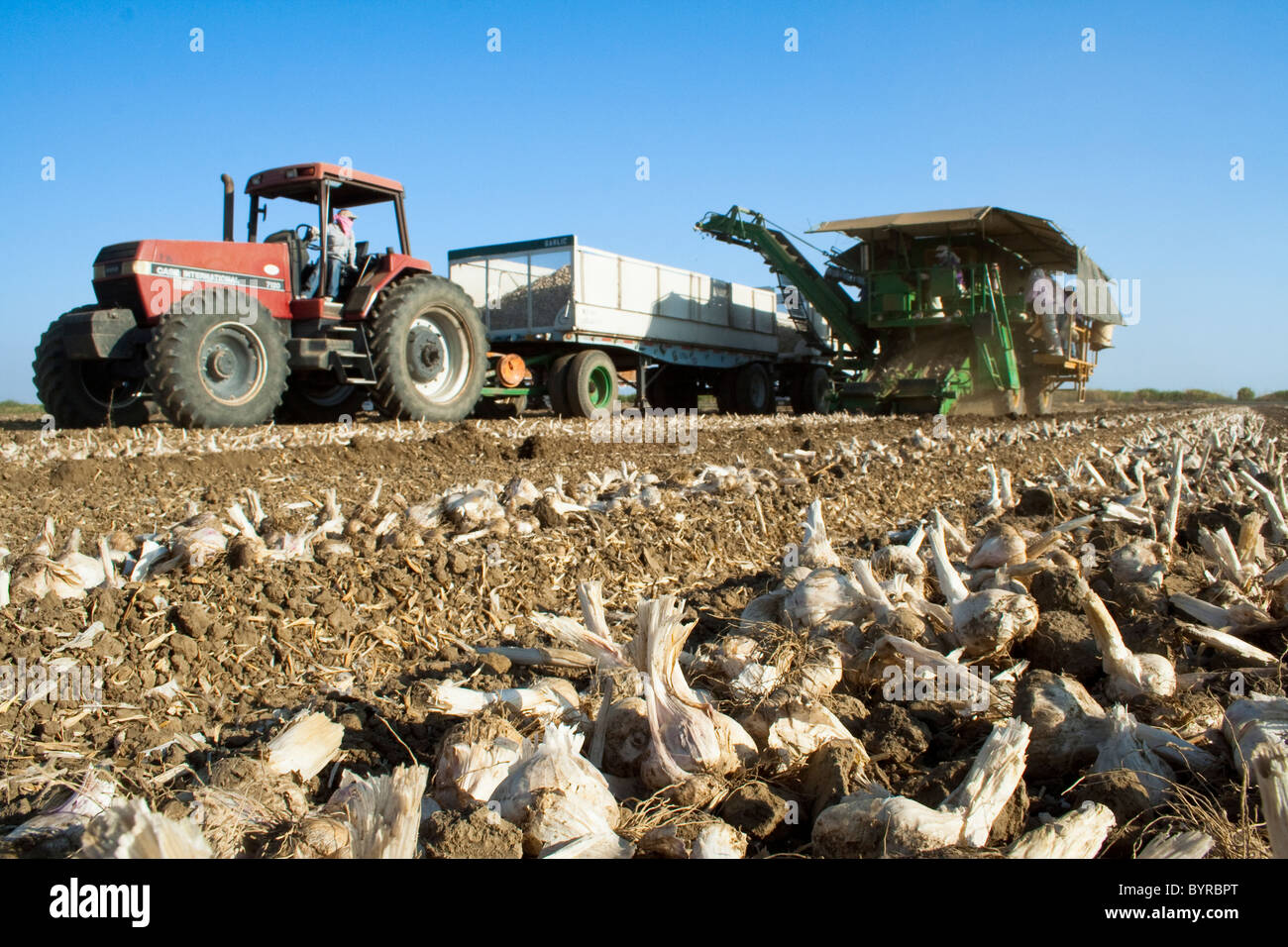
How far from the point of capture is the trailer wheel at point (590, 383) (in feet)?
37.9

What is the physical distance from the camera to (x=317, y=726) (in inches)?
74.8

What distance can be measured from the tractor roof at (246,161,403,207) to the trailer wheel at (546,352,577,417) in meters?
3.22

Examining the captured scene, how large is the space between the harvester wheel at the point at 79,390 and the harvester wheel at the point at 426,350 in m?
2.27

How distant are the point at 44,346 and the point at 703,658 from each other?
8.01 m

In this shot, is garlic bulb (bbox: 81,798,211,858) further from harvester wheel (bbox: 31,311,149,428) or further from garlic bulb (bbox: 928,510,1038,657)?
harvester wheel (bbox: 31,311,149,428)

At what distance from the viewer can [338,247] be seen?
8703 millimetres

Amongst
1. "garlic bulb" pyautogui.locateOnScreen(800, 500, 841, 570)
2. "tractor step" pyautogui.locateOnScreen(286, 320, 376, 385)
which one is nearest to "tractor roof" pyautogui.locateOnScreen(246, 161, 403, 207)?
"tractor step" pyautogui.locateOnScreen(286, 320, 376, 385)

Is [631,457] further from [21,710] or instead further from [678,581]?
[21,710]

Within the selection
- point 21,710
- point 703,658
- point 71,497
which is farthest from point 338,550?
point 71,497

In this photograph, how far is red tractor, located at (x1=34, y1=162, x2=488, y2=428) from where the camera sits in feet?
23.4

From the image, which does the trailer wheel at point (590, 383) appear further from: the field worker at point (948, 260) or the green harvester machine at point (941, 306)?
the field worker at point (948, 260)

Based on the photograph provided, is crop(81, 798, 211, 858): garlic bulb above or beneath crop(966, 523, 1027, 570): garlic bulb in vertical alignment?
beneath

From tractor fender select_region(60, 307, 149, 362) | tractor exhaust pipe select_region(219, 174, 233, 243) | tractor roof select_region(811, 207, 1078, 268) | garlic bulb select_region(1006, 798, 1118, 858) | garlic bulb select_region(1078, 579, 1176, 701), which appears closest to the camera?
garlic bulb select_region(1006, 798, 1118, 858)

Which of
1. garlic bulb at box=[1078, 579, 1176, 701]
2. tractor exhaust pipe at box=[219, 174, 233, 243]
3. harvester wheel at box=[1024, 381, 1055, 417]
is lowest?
garlic bulb at box=[1078, 579, 1176, 701]
